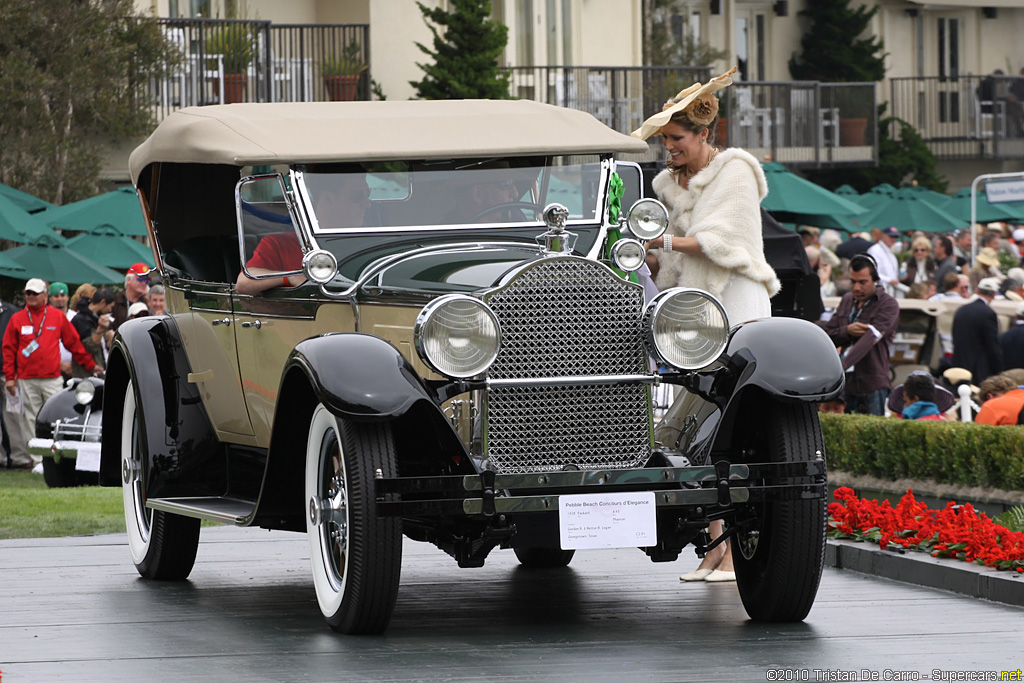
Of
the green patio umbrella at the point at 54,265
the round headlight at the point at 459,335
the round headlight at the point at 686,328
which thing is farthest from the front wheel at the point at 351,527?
the green patio umbrella at the point at 54,265

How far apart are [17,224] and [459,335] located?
13.8 metres

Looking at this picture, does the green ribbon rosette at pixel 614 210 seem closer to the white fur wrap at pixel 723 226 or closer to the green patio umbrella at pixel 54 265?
the white fur wrap at pixel 723 226

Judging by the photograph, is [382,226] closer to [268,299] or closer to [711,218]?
[268,299]

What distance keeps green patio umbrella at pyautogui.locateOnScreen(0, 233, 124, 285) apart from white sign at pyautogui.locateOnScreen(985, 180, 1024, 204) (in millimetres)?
12343

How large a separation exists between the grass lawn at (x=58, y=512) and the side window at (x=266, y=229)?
409 cm

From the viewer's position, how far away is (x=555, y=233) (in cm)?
741

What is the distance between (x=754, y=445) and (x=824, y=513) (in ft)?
1.45

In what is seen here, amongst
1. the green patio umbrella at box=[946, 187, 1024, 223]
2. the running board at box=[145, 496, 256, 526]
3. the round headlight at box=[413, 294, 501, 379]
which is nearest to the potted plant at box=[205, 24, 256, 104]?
the green patio umbrella at box=[946, 187, 1024, 223]

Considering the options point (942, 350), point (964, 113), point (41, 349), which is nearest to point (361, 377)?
point (41, 349)

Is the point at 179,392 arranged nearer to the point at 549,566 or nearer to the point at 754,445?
the point at 549,566

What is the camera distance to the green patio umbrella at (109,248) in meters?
20.4

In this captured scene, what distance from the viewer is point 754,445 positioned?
24.4 ft

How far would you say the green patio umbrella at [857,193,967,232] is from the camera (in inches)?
1229

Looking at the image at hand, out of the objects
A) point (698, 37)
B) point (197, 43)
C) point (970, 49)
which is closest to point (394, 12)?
point (197, 43)
